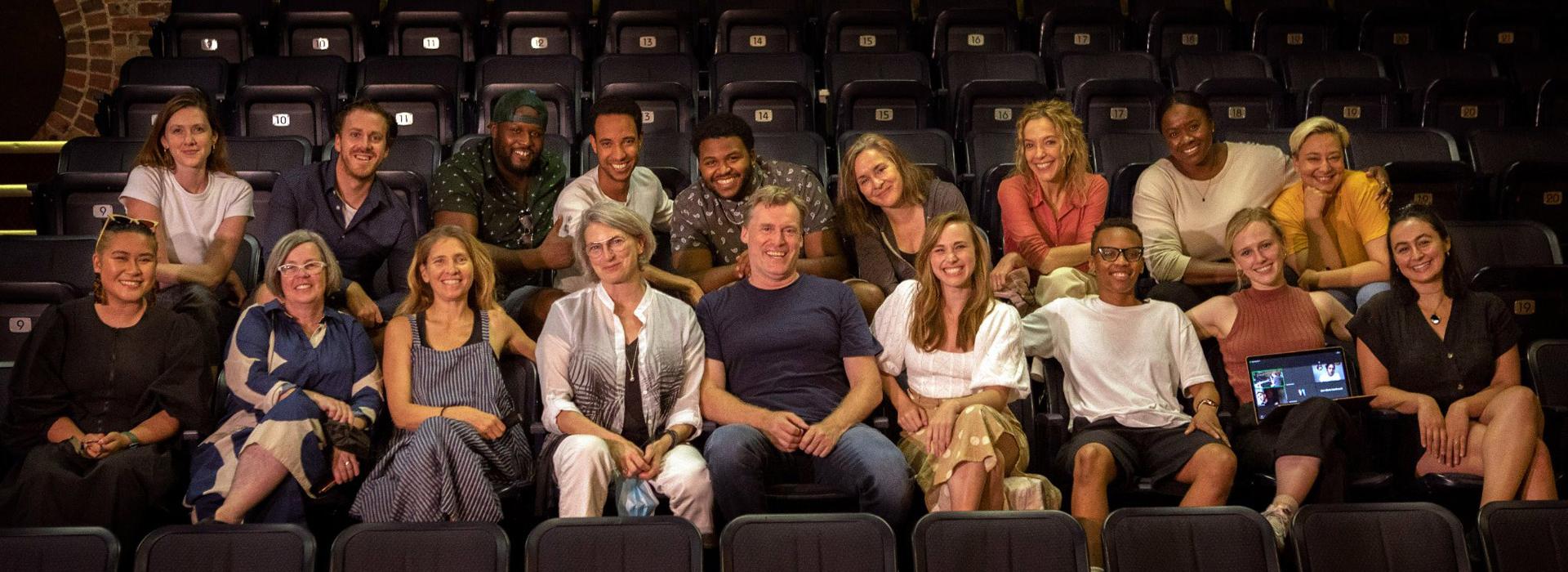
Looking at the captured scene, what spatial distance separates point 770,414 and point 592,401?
41 centimetres

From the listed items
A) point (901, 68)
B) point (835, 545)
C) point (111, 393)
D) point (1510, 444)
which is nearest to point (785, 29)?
point (901, 68)

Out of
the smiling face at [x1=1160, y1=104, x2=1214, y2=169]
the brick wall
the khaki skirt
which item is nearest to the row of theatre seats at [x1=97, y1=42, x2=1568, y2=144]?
the smiling face at [x1=1160, y1=104, x2=1214, y2=169]

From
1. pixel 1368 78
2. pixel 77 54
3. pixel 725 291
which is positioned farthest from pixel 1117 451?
pixel 77 54

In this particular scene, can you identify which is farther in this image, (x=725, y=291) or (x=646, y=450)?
(x=725, y=291)

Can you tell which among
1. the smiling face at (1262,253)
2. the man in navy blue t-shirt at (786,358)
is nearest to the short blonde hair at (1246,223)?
the smiling face at (1262,253)

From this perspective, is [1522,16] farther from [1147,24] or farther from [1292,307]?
[1292,307]

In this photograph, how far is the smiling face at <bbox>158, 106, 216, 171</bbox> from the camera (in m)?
3.52

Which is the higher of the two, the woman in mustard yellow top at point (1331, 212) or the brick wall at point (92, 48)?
the brick wall at point (92, 48)

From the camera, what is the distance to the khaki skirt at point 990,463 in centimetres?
281

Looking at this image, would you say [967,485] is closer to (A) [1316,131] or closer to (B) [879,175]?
(B) [879,175]

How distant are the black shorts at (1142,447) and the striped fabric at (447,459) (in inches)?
48.8

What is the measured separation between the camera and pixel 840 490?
288 centimetres

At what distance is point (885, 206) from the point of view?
3.60 meters

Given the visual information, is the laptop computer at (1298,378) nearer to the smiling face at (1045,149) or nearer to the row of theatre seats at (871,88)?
the smiling face at (1045,149)
